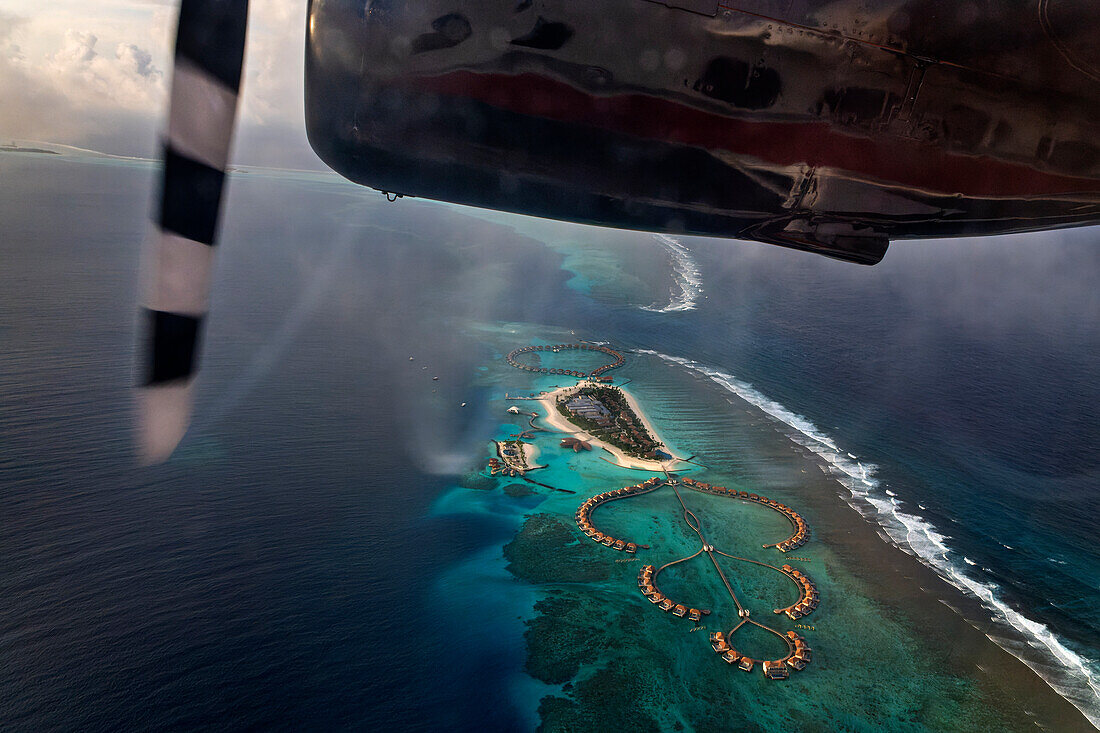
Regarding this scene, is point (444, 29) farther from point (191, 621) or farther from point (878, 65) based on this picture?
point (191, 621)

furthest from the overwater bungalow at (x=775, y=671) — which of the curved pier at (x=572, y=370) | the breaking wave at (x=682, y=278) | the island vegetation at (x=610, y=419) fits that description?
the breaking wave at (x=682, y=278)

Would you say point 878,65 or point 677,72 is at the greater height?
point 878,65

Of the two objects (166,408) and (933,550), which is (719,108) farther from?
(933,550)

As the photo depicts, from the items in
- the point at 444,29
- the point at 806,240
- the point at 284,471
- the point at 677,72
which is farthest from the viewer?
the point at 284,471

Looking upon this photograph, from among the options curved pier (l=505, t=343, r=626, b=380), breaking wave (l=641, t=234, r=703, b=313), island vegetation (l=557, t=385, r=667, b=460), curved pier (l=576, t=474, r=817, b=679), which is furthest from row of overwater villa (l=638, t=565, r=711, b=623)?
breaking wave (l=641, t=234, r=703, b=313)

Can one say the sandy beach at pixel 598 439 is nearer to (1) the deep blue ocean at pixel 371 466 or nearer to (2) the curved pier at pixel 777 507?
(2) the curved pier at pixel 777 507

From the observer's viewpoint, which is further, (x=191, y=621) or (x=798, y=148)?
(x=191, y=621)

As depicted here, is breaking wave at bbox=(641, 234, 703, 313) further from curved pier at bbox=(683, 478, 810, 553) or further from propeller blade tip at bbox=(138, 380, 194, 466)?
propeller blade tip at bbox=(138, 380, 194, 466)

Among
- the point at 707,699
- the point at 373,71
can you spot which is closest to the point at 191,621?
the point at 707,699
